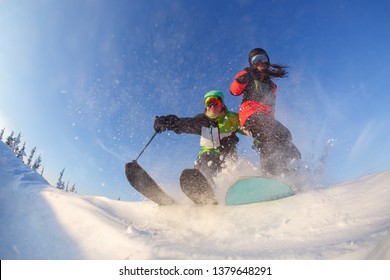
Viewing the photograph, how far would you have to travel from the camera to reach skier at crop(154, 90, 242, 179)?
4.94 metres

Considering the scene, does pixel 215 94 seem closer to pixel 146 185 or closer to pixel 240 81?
pixel 240 81

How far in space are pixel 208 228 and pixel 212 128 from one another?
2.30m

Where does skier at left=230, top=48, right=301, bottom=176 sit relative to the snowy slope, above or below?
above

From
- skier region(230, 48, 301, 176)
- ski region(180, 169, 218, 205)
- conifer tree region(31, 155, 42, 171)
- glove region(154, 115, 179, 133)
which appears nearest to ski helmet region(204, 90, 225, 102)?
skier region(230, 48, 301, 176)

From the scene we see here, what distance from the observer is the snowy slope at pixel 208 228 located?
90.1 inches

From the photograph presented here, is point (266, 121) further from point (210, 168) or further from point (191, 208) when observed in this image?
point (191, 208)

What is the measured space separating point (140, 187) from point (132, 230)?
3.59ft

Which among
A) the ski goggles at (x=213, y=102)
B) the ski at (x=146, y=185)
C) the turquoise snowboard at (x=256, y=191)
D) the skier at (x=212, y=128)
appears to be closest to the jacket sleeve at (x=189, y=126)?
the skier at (x=212, y=128)

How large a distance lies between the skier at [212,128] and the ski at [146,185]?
103 centimetres

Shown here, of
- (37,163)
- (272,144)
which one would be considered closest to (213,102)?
(272,144)

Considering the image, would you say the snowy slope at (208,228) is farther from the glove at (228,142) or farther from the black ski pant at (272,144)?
the glove at (228,142)

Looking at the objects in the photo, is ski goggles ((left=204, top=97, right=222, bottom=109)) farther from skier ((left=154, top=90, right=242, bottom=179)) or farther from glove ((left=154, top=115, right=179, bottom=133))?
glove ((left=154, top=115, right=179, bottom=133))

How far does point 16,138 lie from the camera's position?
57344 mm

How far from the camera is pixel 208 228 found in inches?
120
